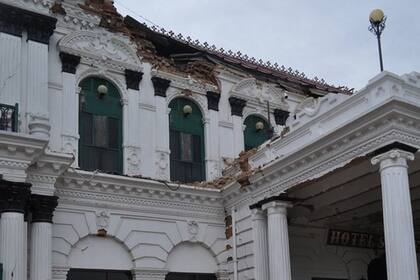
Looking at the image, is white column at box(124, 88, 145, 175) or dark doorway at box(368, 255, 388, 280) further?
dark doorway at box(368, 255, 388, 280)

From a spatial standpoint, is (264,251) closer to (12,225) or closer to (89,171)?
(89,171)

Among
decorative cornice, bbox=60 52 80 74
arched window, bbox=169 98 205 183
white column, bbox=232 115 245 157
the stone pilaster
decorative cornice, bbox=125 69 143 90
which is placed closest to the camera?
decorative cornice, bbox=60 52 80 74

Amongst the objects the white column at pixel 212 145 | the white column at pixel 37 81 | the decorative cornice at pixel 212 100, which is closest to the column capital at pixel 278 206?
the white column at pixel 212 145

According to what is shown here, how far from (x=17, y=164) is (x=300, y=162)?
7117 millimetres

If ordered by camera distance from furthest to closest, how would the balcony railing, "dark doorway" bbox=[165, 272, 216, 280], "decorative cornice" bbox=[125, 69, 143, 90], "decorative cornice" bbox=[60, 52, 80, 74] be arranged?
"decorative cornice" bbox=[125, 69, 143, 90] → "dark doorway" bbox=[165, 272, 216, 280] → "decorative cornice" bbox=[60, 52, 80, 74] → the balcony railing

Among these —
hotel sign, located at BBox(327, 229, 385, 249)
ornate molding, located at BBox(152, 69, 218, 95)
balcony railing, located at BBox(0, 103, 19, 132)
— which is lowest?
hotel sign, located at BBox(327, 229, 385, 249)

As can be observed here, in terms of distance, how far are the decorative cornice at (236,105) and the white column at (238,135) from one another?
0.14 meters

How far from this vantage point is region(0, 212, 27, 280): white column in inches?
585

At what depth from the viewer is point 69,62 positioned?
19250 mm

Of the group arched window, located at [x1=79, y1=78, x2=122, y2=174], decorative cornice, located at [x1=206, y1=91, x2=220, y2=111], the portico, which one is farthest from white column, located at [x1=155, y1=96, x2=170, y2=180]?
the portico

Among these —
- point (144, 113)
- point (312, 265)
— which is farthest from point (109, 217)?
point (312, 265)

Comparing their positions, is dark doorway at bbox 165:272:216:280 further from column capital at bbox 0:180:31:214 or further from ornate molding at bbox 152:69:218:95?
ornate molding at bbox 152:69:218:95

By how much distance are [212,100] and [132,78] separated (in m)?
3.06

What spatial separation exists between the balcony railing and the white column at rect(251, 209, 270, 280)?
7.16 meters
